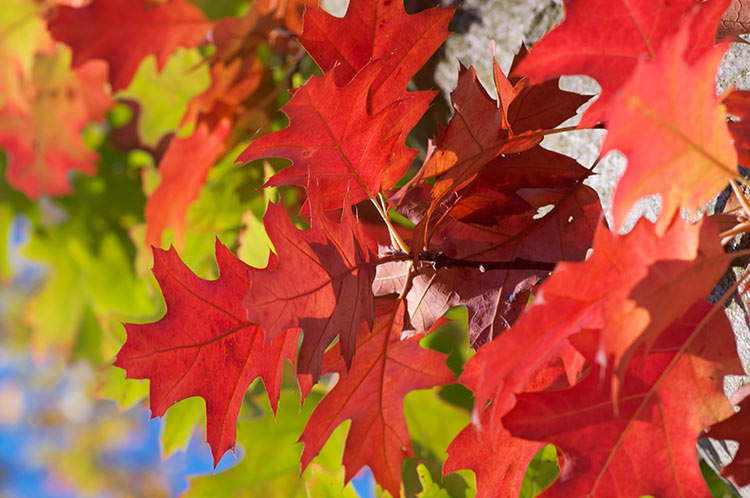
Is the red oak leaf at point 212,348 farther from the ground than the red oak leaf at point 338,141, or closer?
closer

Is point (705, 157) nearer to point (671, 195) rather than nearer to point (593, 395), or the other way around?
point (671, 195)

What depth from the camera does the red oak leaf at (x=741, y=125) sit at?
0.49 m

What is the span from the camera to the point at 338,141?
579 mm

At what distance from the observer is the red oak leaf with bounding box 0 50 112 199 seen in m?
1.33

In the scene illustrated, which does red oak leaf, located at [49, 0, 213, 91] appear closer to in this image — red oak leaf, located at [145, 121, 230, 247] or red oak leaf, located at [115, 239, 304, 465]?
red oak leaf, located at [145, 121, 230, 247]

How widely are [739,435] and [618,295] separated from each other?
222 millimetres

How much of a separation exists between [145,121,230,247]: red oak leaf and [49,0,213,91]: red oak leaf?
0.14 metres

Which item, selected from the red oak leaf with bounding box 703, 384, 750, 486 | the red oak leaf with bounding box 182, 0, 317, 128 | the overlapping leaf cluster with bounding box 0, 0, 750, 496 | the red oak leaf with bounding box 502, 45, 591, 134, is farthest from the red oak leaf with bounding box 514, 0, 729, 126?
the red oak leaf with bounding box 182, 0, 317, 128

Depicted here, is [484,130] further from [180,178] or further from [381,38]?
[180,178]

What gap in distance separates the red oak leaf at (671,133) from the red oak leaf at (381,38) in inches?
11.6

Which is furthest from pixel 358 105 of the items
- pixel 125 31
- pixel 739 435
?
pixel 125 31

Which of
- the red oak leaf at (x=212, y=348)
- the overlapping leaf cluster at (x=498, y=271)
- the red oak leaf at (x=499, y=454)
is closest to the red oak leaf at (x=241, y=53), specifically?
the overlapping leaf cluster at (x=498, y=271)

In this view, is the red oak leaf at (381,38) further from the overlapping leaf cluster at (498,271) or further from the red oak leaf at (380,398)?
the red oak leaf at (380,398)

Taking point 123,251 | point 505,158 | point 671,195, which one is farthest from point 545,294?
point 123,251
